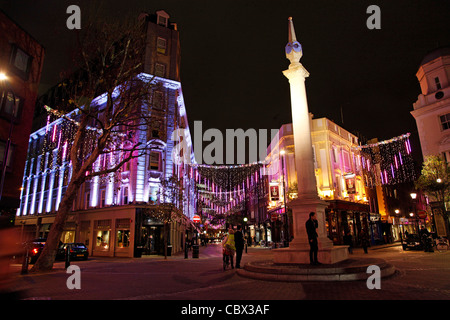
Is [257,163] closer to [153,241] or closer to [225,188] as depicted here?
[153,241]

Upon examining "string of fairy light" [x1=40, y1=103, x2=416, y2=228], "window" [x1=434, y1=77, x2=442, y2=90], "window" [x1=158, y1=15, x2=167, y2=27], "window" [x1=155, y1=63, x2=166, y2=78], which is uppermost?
"window" [x1=158, y1=15, x2=167, y2=27]

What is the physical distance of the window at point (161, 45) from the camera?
3166 cm

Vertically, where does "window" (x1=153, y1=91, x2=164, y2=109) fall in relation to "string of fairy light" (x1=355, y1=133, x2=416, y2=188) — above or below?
above

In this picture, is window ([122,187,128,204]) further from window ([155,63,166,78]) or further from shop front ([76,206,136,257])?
window ([155,63,166,78])

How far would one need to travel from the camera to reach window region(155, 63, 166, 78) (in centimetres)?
3089

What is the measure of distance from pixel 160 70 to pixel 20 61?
13.4 meters

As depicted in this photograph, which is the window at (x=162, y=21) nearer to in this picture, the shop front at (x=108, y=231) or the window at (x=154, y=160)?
the window at (x=154, y=160)

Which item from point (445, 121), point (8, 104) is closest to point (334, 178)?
point (445, 121)

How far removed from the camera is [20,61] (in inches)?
826

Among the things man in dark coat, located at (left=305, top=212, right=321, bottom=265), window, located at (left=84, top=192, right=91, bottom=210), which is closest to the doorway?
window, located at (left=84, top=192, right=91, bottom=210)

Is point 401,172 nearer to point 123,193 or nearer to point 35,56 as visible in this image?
point 123,193
